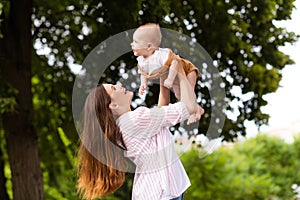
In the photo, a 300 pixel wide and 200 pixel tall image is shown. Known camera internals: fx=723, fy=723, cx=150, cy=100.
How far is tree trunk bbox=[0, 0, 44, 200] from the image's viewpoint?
7.53m

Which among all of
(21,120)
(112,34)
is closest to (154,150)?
(112,34)

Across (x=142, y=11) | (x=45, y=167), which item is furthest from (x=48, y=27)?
(x=45, y=167)

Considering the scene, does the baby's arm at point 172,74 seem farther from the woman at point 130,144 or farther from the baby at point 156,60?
the woman at point 130,144

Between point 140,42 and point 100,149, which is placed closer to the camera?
point 140,42

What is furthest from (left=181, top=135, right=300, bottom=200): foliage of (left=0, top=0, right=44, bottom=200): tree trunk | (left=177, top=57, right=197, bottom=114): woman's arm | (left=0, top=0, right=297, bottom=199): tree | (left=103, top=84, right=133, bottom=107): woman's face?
(left=177, top=57, right=197, bottom=114): woman's arm

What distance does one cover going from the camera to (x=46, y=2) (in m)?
7.89

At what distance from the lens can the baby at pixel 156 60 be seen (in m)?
2.71

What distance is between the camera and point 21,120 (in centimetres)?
754

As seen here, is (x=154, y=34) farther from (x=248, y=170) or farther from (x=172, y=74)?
(x=248, y=170)

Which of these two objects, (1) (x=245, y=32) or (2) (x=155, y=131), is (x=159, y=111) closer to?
(2) (x=155, y=131)

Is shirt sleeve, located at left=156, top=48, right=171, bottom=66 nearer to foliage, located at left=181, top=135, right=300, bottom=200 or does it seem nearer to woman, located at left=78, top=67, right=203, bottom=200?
woman, located at left=78, top=67, right=203, bottom=200

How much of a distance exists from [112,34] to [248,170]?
9.39m

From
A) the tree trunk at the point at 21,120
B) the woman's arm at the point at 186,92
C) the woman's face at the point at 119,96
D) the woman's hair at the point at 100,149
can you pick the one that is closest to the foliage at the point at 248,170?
the tree trunk at the point at 21,120

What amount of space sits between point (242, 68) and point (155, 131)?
498 centimetres
